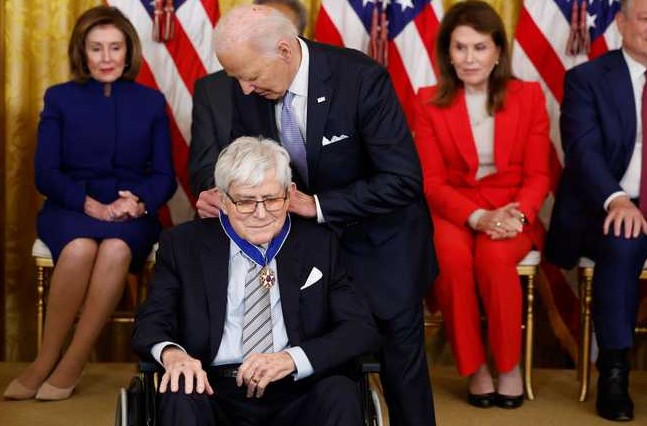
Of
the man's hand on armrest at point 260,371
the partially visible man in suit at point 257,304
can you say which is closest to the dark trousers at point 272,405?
the partially visible man in suit at point 257,304

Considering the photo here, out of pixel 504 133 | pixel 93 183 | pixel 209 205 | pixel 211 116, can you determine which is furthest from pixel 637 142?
pixel 93 183

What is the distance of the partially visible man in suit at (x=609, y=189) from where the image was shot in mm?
5211

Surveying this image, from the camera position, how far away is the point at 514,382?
5.35 metres

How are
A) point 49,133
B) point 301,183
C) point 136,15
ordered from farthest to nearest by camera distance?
1. point 136,15
2. point 49,133
3. point 301,183

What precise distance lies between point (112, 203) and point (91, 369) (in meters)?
0.85

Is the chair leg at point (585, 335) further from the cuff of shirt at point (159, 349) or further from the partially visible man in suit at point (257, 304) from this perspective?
the cuff of shirt at point (159, 349)

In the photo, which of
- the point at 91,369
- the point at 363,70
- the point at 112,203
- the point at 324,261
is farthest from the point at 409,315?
the point at 91,369

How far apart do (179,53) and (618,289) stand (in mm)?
2264

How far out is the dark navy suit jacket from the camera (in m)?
3.63

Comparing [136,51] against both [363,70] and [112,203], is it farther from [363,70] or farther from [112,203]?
[363,70]

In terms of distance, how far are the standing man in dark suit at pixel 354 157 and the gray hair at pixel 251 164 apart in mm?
213

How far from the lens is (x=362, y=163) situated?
4.09 m

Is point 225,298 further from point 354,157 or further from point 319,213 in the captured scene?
point 354,157

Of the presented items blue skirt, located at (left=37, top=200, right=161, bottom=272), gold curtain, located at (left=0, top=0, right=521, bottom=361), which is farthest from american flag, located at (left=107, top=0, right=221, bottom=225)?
blue skirt, located at (left=37, top=200, right=161, bottom=272)
